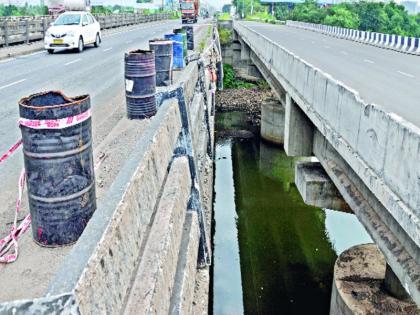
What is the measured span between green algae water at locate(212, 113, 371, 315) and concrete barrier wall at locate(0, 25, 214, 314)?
7079mm

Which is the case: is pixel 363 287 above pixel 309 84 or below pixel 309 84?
below

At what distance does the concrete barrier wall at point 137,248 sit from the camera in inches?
73.4

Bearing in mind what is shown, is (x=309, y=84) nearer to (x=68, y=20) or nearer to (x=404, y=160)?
(x=404, y=160)

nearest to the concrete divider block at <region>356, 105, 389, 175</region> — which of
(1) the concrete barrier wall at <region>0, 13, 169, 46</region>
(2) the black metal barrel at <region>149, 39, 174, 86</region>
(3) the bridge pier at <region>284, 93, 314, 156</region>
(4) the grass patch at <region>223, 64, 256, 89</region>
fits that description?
(3) the bridge pier at <region>284, 93, 314, 156</region>

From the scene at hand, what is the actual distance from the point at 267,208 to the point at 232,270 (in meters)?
4.53

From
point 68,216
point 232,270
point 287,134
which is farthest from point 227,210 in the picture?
point 68,216

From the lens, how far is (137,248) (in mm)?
2803

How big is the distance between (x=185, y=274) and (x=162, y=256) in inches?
33.9

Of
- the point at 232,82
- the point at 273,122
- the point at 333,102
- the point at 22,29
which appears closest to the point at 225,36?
the point at 232,82

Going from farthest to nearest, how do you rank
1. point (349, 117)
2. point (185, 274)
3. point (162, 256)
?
point (349, 117), point (185, 274), point (162, 256)

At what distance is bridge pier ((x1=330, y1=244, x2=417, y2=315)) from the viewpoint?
316 inches

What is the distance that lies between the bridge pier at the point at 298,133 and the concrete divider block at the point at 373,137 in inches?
191

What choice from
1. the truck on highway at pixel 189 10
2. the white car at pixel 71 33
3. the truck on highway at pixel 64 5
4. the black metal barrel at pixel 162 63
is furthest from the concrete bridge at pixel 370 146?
the truck on highway at pixel 189 10

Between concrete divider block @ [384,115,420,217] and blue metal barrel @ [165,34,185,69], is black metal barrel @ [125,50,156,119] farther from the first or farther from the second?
blue metal barrel @ [165,34,185,69]
